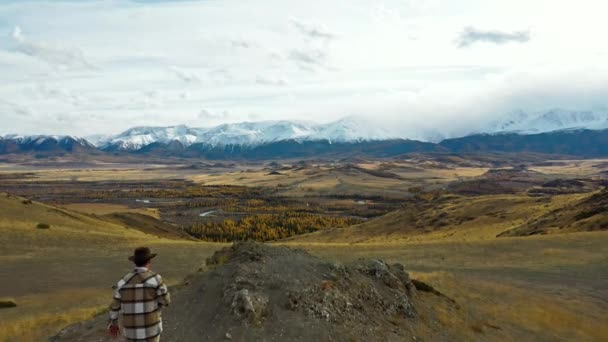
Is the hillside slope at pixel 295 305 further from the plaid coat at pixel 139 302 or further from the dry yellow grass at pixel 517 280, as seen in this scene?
the plaid coat at pixel 139 302

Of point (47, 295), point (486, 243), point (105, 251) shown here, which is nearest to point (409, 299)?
point (47, 295)

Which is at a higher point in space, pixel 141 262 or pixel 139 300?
pixel 141 262

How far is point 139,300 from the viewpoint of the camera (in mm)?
10117

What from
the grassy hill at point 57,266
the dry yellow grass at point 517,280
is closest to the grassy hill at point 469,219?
the dry yellow grass at point 517,280

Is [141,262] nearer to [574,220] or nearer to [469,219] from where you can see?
[574,220]

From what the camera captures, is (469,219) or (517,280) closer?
(517,280)

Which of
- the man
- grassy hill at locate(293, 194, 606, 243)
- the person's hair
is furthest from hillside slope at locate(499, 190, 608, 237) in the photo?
the person's hair

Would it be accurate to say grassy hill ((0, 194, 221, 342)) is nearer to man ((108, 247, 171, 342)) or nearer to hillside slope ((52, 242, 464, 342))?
hillside slope ((52, 242, 464, 342))

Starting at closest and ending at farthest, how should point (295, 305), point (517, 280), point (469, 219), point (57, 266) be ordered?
point (295, 305), point (517, 280), point (57, 266), point (469, 219)

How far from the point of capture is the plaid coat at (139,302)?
33.1 feet

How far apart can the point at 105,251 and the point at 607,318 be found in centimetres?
3463

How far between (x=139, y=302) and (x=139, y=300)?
1.9 inches

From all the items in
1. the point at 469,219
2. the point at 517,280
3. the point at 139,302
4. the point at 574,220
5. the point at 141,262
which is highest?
the point at 141,262

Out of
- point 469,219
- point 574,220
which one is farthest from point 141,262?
point 469,219
